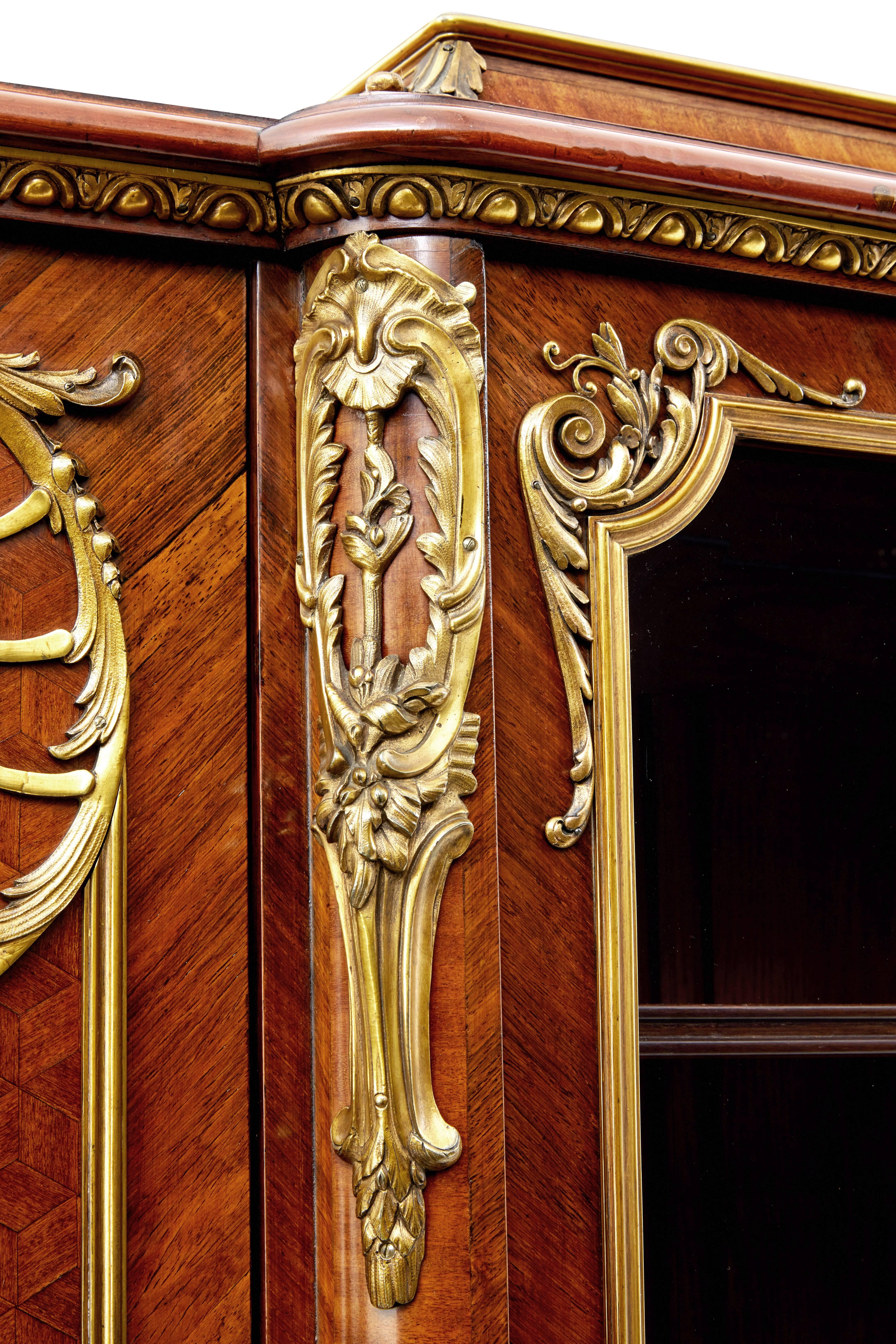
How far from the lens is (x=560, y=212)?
21.3 inches

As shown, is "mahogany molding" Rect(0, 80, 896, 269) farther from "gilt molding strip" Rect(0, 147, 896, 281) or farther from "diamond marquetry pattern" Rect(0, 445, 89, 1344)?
"diamond marquetry pattern" Rect(0, 445, 89, 1344)

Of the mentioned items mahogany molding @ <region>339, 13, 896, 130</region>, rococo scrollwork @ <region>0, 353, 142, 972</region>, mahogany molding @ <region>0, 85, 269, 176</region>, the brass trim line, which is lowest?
the brass trim line

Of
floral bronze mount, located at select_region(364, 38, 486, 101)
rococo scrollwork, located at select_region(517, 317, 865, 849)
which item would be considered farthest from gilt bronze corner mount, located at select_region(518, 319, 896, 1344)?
floral bronze mount, located at select_region(364, 38, 486, 101)

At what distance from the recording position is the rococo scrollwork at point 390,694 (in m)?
0.50

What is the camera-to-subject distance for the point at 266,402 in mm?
550

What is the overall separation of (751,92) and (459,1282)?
1.66ft

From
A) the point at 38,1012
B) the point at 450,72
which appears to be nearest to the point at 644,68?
the point at 450,72

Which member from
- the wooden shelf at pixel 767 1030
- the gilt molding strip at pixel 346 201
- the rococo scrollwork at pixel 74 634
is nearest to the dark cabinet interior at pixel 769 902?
the wooden shelf at pixel 767 1030

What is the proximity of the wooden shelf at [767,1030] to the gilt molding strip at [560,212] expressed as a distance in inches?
12.1

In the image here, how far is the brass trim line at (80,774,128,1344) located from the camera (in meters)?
0.49

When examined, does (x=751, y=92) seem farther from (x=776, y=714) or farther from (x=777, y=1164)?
(x=777, y=1164)

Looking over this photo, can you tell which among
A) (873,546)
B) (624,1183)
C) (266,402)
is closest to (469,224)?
(266,402)

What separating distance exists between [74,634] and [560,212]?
→ 245mm

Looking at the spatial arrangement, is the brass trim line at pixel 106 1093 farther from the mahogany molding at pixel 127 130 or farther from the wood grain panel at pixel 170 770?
the mahogany molding at pixel 127 130
